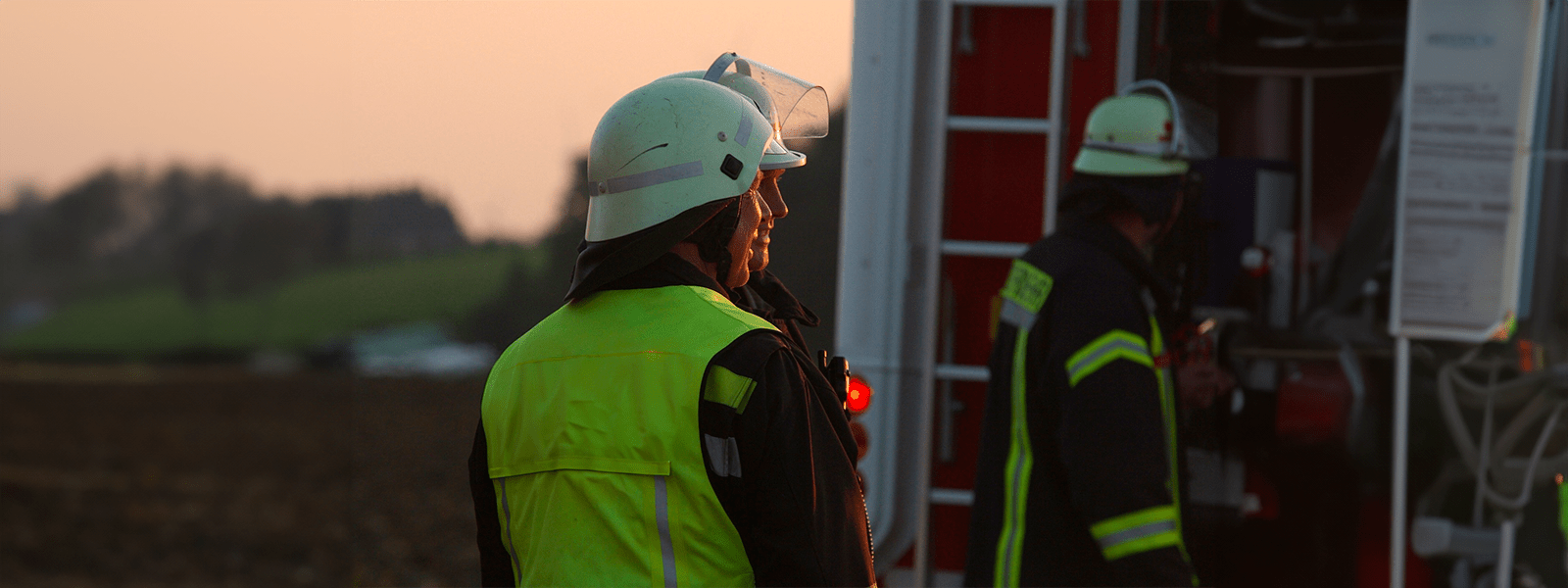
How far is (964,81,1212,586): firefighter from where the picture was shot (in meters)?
2.12

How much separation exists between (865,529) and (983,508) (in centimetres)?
99

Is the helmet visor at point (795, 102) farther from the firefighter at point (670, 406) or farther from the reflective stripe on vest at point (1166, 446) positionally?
the reflective stripe on vest at point (1166, 446)

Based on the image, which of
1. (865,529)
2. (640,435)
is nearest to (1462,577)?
(865,529)

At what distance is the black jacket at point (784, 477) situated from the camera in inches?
56.3

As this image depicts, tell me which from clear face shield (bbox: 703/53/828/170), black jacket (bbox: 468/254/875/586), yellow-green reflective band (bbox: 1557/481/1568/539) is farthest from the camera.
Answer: yellow-green reflective band (bbox: 1557/481/1568/539)

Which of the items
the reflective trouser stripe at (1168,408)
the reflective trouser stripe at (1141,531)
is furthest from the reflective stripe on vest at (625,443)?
the reflective trouser stripe at (1168,408)

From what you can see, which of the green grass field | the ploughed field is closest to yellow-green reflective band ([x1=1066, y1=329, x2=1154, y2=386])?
the ploughed field

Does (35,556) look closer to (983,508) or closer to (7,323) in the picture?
(7,323)

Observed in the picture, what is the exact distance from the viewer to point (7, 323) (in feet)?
92.8

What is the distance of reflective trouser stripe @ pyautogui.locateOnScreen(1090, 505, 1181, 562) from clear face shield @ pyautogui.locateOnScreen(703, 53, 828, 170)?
800 millimetres

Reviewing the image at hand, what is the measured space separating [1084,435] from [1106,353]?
0.48 feet

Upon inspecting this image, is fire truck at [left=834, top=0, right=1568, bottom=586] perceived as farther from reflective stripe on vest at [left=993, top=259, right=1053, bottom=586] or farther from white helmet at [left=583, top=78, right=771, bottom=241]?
white helmet at [left=583, top=78, right=771, bottom=241]

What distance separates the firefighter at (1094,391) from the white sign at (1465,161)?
66cm

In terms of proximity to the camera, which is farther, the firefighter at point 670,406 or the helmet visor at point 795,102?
the helmet visor at point 795,102
